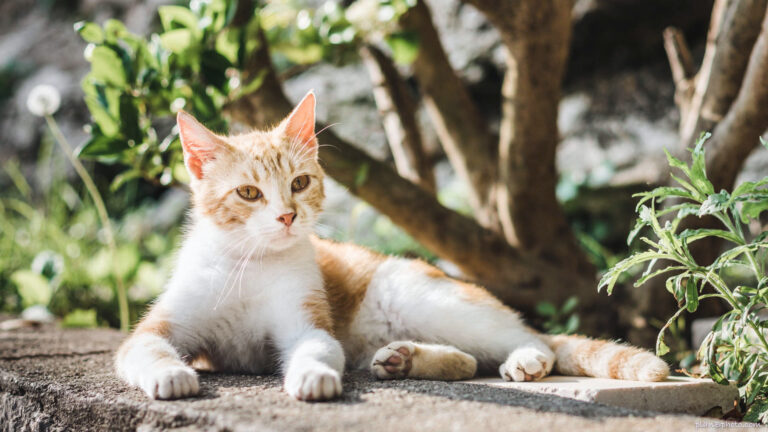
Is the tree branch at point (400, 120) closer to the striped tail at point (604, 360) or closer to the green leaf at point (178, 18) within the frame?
the green leaf at point (178, 18)

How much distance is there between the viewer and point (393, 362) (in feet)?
5.09

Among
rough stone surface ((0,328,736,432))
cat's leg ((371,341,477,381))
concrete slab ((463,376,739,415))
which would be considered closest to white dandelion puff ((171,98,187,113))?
rough stone surface ((0,328,736,432))

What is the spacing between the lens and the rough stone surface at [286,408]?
1111 millimetres

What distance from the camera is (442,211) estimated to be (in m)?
2.54

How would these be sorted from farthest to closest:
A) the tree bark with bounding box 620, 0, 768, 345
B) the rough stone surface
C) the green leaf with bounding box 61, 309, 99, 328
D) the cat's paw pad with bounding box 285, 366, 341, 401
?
the green leaf with bounding box 61, 309, 99, 328 → the tree bark with bounding box 620, 0, 768, 345 → the cat's paw pad with bounding box 285, 366, 341, 401 → the rough stone surface

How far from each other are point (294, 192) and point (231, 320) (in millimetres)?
412

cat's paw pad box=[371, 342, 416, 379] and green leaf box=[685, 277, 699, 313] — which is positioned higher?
green leaf box=[685, 277, 699, 313]

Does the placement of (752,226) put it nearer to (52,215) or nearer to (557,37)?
(557,37)

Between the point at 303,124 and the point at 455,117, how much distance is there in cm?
113

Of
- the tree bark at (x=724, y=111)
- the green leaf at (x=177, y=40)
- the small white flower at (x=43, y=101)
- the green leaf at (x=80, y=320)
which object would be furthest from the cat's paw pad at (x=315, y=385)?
the green leaf at (x=80, y=320)

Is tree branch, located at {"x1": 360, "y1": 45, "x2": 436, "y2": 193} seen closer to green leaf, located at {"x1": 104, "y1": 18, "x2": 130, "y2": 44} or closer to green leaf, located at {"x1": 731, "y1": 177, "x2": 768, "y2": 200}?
green leaf, located at {"x1": 104, "y1": 18, "x2": 130, "y2": 44}

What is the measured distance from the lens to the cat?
1593 mm

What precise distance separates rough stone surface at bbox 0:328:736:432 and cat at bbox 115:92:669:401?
11cm

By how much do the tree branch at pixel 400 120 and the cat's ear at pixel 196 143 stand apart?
145cm
